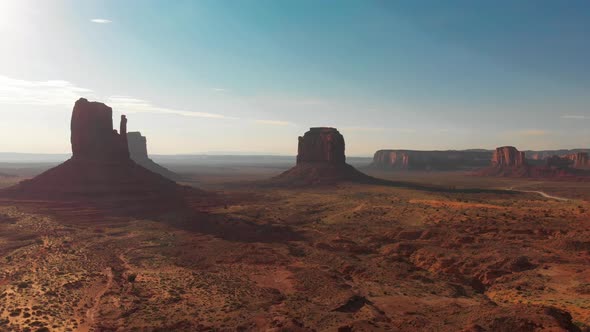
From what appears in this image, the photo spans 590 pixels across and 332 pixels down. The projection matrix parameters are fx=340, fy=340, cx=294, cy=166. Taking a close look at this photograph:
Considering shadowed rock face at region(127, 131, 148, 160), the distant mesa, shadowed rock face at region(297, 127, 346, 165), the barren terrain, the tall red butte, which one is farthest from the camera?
shadowed rock face at region(127, 131, 148, 160)

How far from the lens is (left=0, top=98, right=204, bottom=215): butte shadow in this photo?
6900cm

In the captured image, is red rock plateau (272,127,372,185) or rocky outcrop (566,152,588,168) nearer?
red rock plateau (272,127,372,185)

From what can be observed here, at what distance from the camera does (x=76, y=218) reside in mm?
55875

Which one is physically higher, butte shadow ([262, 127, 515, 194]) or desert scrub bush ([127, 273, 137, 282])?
butte shadow ([262, 127, 515, 194])

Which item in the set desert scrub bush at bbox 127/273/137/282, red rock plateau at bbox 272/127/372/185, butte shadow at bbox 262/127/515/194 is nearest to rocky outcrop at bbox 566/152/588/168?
butte shadow at bbox 262/127/515/194

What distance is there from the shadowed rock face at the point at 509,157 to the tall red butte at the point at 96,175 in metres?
175

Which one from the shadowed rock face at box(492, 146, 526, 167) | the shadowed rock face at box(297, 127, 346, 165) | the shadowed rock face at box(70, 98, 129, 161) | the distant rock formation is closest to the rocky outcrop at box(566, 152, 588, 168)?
the shadowed rock face at box(492, 146, 526, 167)

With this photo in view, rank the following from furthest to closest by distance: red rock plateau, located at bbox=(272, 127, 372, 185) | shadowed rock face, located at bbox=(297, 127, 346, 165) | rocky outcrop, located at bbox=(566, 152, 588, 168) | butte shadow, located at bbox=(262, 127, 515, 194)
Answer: rocky outcrop, located at bbox=(566, 152, 588, 168) < shadowed rock face, located at bbox=(297, 127, 346, 165) < red rock plateau, located at bbox=(272, 127, 372, 185) < butte shadow, located at bbox=(262, 127, 515, 194)

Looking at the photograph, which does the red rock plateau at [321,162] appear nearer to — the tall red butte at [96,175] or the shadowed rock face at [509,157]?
the tall red butte at [96,175]

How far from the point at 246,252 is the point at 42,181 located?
201ft

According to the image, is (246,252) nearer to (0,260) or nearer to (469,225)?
(0,260)

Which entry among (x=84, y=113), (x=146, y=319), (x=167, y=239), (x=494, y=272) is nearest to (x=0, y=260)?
(x=167, y=239)

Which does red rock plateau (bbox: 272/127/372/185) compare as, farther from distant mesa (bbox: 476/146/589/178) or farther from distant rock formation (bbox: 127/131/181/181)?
distant mesa (bbox: 476/146/589/178)

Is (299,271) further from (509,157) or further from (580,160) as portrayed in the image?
(580,160)
